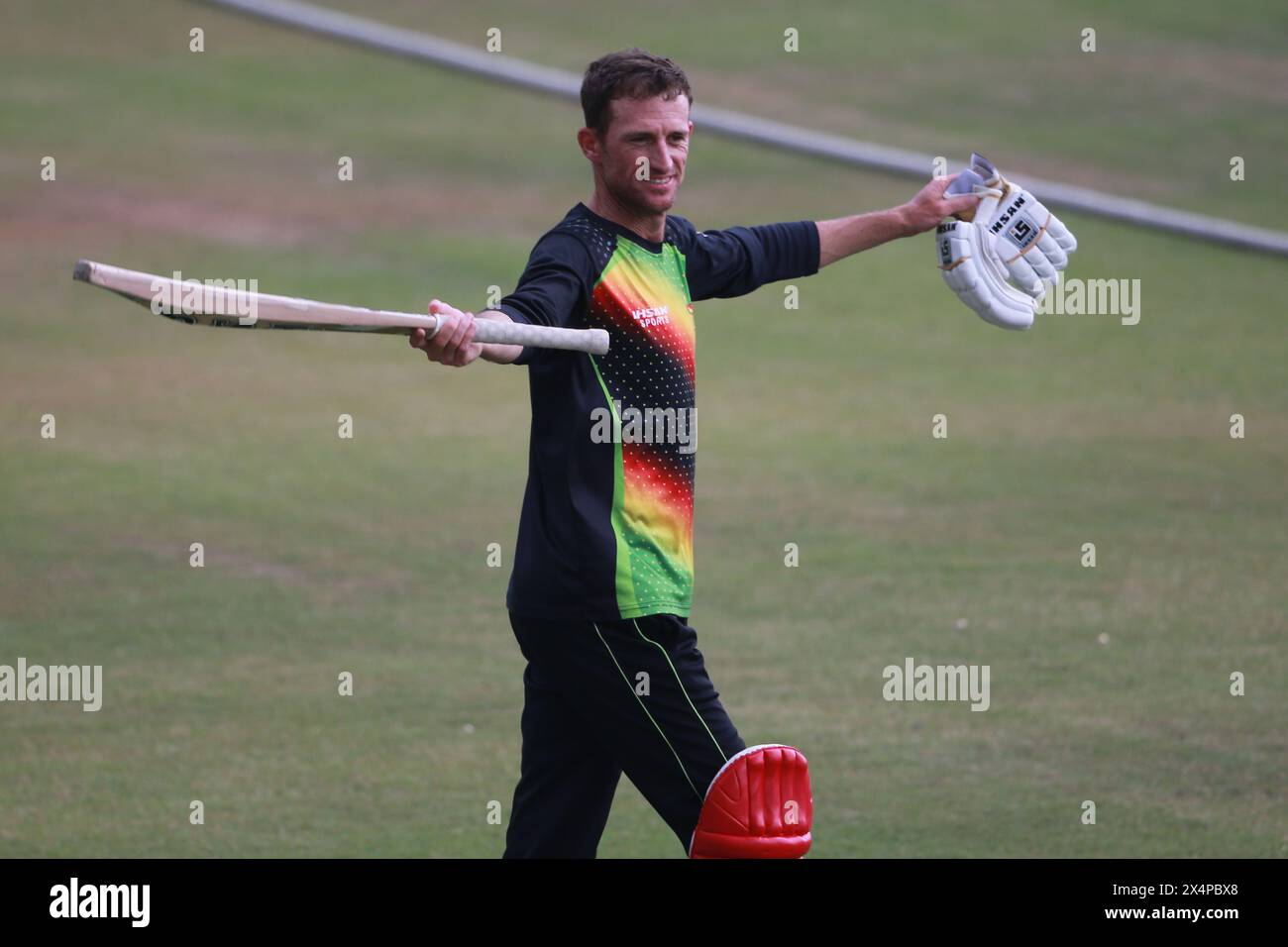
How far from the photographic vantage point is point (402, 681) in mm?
8906

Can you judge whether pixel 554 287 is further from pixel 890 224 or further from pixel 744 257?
pixel 890 224

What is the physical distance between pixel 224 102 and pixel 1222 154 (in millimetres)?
11027

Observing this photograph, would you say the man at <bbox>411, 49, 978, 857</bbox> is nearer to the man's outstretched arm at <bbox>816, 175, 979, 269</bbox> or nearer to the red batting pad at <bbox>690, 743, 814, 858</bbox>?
the red batting pad at <bbox>690, 743, 814, 858</bbox>

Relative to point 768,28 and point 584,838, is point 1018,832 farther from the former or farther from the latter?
point 768,28

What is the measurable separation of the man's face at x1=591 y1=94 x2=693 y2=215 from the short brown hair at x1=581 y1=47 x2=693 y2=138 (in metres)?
0.02

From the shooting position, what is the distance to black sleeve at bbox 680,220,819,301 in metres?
5.55

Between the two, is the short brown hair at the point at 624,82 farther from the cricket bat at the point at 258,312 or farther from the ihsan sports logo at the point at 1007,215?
the ihsan sports logo at the point at 1007,215

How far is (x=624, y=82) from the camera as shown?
517 cm

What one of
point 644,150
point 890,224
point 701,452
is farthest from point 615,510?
point 701,452

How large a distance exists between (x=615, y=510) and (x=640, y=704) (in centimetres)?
51

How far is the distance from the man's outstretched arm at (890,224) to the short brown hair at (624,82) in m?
0.81

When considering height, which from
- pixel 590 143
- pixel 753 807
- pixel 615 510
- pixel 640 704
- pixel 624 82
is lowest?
pixel 753 807

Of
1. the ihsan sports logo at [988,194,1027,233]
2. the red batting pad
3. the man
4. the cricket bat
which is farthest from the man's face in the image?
the red batting pad

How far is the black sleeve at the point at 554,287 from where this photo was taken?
192 inches
